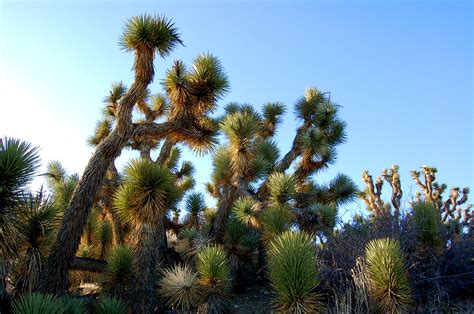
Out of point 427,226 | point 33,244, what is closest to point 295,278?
point 427,226

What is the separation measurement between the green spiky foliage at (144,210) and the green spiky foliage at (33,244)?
1.20m

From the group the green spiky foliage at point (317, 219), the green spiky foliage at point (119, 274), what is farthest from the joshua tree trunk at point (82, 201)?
the green spiky foliage at point (317, 219)

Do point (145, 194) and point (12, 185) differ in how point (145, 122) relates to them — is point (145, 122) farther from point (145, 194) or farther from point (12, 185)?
point (12, 185)

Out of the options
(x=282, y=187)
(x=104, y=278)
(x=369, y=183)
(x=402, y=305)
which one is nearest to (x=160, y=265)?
(x=104, y=278)

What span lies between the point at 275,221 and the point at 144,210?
2394 mm

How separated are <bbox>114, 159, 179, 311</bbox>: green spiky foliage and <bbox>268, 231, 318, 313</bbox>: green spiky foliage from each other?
227 cm

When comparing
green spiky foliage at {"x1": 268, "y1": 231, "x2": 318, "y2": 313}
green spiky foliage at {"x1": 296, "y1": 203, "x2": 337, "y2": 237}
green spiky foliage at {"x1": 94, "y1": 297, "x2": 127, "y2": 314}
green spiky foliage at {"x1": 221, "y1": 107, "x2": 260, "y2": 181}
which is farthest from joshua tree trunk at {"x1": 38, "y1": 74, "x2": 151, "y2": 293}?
green spiky foliage at {"x1": 296, "y1": 203, "x2": 337, "y2": 237}

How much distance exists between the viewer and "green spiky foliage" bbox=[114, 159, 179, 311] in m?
7.47

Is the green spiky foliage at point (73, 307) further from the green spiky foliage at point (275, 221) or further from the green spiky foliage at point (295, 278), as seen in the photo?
the green spiky foliage at point (275, 221)

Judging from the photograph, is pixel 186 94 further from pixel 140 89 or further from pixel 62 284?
pixel 62 284

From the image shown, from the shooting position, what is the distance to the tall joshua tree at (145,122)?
24.5 feet

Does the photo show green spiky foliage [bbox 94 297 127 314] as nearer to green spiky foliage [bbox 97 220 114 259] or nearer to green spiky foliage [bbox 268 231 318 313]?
green spiky foliage [bbox 268 231 318 313]

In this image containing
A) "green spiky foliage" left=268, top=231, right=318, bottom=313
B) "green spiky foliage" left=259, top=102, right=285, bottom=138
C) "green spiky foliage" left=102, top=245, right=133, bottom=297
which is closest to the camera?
"green spiky foliage" left=268, top=231, right=318, bottom=313

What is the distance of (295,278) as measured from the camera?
247 inches
